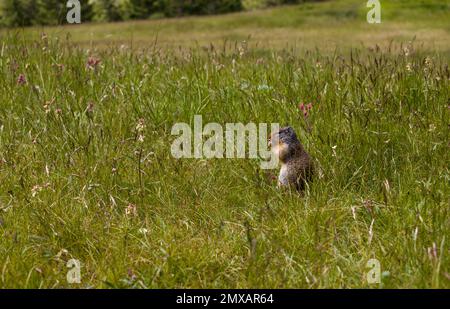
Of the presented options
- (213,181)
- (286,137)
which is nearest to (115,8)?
(213,181)

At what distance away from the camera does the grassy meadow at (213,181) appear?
3.49m

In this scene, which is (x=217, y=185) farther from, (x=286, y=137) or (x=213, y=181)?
(x=286, y=137)

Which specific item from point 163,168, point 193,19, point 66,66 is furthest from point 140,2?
point 163,168

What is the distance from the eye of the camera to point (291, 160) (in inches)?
177

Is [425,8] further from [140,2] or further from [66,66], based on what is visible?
[66,66]

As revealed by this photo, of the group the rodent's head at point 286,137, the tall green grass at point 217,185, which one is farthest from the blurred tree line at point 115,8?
the rodent's head at point 286,137

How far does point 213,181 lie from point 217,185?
0.06m

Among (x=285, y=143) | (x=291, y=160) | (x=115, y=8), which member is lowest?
(x=291, y=160)

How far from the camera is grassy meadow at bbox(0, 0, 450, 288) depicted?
3.49m

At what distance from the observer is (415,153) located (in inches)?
185
